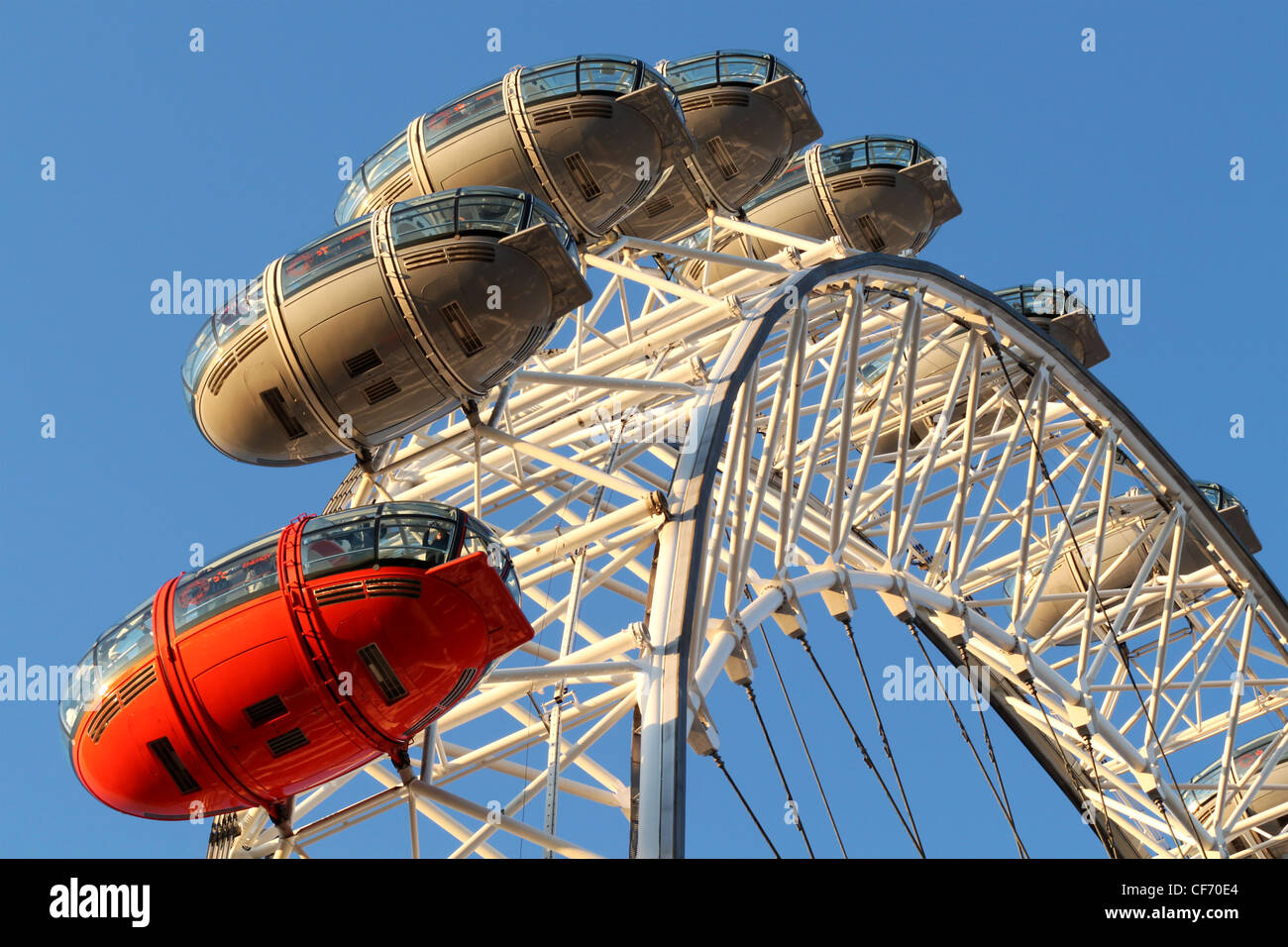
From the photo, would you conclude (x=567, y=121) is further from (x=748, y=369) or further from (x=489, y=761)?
(x=489, y=761)

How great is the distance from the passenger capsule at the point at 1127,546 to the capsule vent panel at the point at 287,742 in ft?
75.1

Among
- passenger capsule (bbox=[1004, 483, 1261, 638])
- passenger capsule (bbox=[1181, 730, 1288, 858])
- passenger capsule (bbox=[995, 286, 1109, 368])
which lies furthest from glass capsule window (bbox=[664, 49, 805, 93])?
passenger capsule (bbox=[1181, 730, 1288, 858])

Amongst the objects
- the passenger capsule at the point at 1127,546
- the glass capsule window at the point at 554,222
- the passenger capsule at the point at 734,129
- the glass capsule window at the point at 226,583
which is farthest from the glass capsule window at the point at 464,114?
the passenger capsule at the point at 1127,546

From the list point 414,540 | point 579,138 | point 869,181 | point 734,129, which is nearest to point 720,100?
point 734,129

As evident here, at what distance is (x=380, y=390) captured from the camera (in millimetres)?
18875

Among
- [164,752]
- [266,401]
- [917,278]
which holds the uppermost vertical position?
[917,278]

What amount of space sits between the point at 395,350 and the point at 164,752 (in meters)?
5.26

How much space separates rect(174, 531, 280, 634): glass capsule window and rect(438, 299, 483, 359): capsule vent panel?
340 centimetres

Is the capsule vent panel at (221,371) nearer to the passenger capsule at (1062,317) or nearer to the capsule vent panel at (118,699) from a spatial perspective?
the capsule vent panel at (118,699)

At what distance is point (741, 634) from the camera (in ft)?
70.9

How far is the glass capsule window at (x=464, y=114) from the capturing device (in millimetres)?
24547

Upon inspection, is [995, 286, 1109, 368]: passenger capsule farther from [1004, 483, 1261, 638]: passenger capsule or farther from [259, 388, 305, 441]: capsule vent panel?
[259, 388, 305, 441]: capsule vent panel

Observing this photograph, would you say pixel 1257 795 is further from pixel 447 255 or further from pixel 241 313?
pixel 241 313
